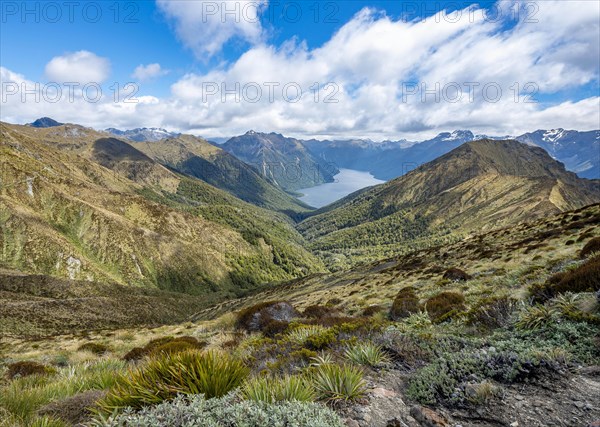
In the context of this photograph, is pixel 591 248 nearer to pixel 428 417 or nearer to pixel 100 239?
pixel 428 417

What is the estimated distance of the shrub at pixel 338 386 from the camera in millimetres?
4625

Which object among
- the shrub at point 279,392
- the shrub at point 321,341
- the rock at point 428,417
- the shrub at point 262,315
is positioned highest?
the shrub at point 279,392

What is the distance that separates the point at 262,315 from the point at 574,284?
13766 millimetres

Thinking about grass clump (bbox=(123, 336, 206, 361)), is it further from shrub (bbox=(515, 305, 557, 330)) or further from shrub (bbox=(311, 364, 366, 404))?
shrub (bbox=(515, 305, 557, 330))

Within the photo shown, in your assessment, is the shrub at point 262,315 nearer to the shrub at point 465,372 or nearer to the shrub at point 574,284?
the shrub at point 574,284

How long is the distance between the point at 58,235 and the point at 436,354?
164m

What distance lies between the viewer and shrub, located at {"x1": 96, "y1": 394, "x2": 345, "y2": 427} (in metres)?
3.51

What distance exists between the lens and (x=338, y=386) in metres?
4.76

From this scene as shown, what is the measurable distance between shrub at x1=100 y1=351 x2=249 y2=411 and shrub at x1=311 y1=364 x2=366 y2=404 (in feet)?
4.21

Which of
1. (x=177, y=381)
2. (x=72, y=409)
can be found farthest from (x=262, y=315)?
(x=177, y=381)

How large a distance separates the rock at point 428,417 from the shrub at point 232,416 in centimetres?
142

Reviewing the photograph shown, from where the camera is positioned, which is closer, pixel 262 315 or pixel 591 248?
pixel 591 248

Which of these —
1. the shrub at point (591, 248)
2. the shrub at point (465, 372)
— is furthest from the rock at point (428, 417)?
the shrub at point (591, 248)

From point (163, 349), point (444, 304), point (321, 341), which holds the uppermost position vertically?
point (321, 341)
